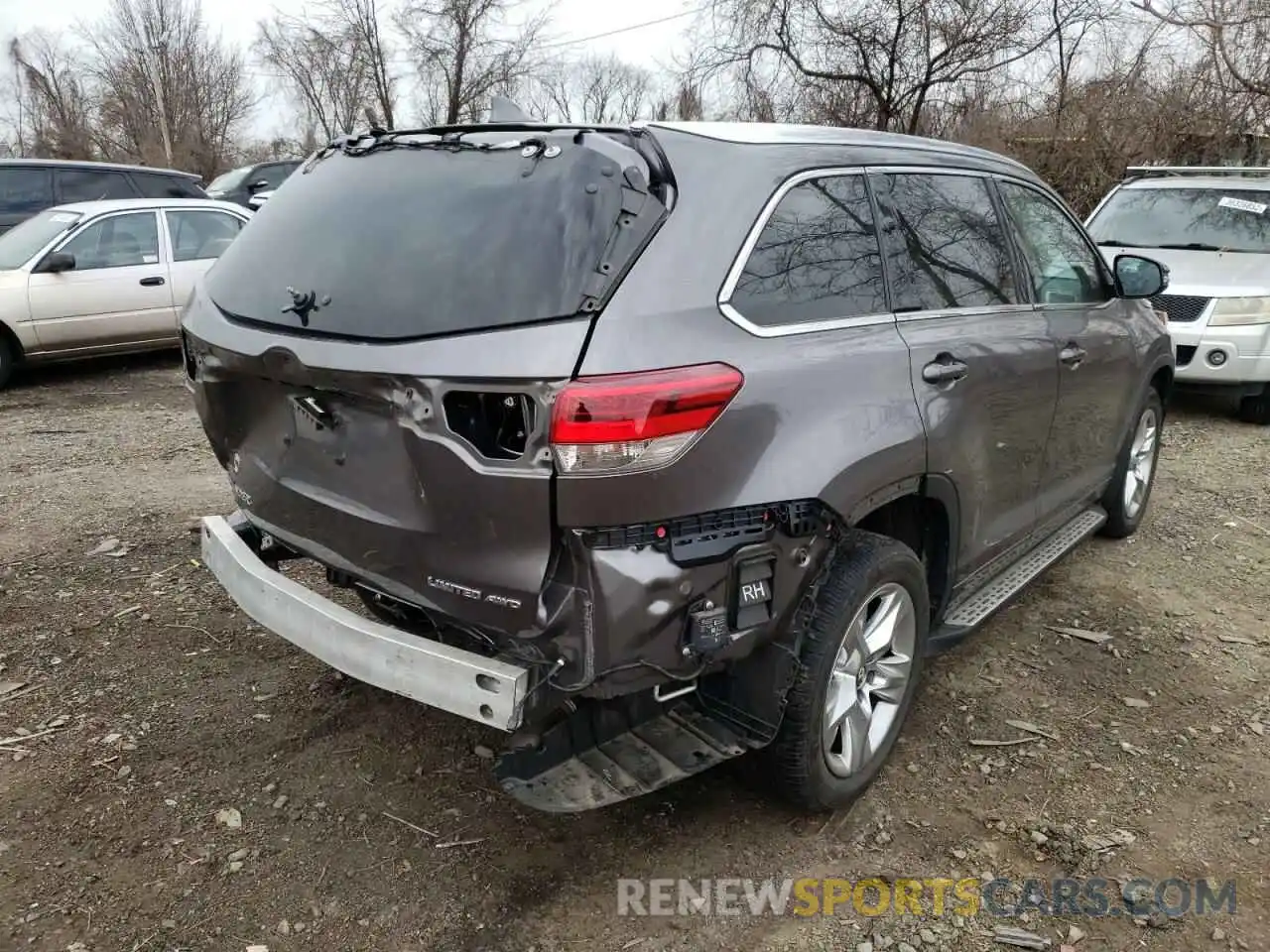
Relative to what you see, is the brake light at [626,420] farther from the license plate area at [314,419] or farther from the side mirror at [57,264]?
the side mirror at [57,264]

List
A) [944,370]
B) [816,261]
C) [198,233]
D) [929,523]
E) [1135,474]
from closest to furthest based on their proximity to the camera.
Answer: [816,261]
[944,370]
[929,523]
[1135,474]
[198,233]

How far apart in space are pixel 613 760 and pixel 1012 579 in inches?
78.7

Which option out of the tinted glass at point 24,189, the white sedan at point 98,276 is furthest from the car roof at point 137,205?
the tinted glass at point 24,189

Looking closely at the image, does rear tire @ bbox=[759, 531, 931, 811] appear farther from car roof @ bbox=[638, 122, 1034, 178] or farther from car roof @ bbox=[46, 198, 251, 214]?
car roof @ bbox=[46, 198, 251, 214]

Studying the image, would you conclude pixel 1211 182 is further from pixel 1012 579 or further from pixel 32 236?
pixel 32 236

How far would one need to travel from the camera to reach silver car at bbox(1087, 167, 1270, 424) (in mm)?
7195

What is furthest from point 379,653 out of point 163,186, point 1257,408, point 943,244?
point 163,186

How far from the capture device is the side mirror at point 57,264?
8.12m

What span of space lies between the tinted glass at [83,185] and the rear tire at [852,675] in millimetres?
10126

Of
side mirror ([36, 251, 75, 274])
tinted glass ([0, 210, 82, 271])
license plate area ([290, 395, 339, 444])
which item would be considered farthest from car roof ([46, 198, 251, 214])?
license plate area ([290, 395, 339, 444])

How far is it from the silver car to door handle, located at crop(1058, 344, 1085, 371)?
364cm

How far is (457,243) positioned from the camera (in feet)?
7.54

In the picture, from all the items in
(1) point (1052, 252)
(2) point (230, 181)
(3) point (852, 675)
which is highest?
(2) point (230, 181)

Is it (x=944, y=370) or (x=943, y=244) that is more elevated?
(x=943, y=244)
